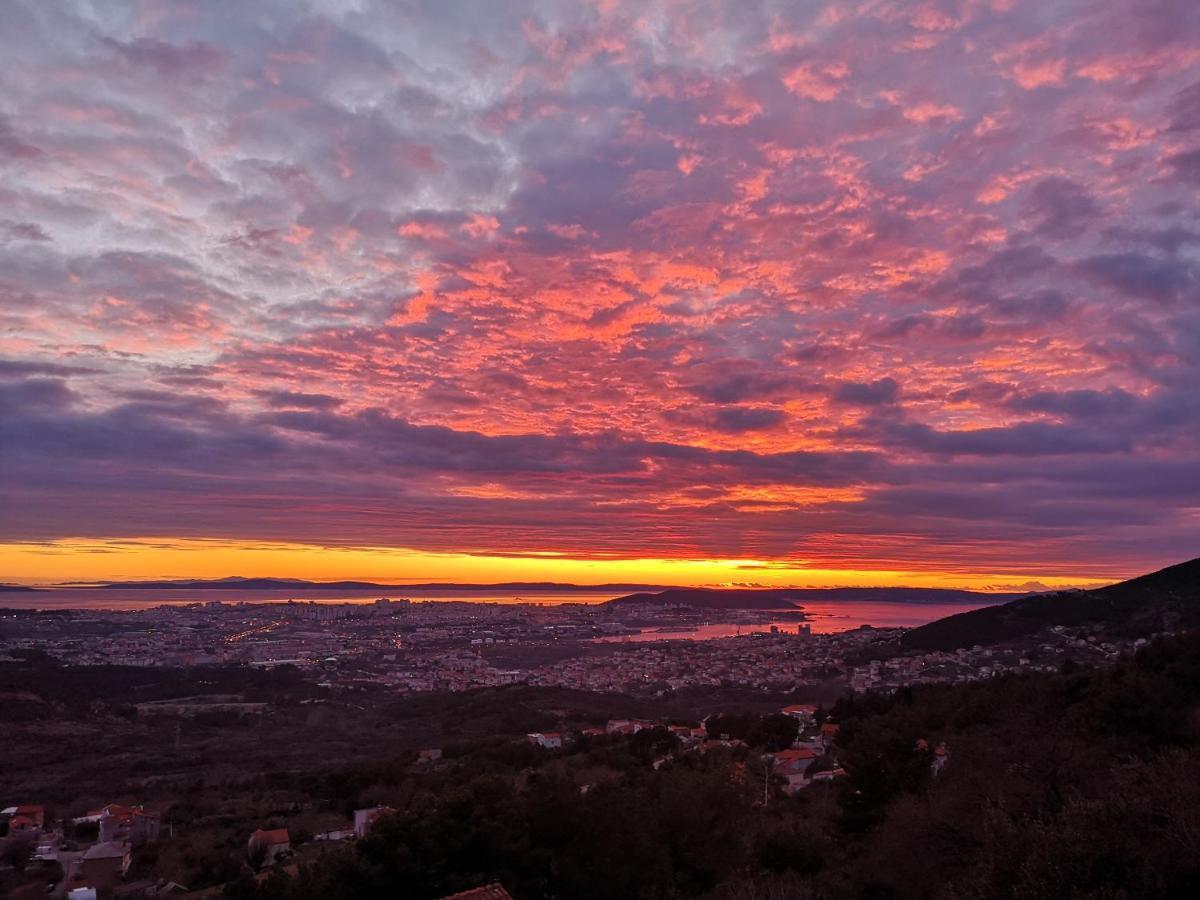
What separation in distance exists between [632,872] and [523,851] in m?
1.67

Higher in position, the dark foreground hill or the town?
the dark foreground hill

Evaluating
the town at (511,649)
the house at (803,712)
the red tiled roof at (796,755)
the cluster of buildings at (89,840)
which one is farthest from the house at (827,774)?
the cluster of buildings at (89,840)

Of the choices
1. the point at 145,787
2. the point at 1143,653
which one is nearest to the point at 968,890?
the point at 1143,653

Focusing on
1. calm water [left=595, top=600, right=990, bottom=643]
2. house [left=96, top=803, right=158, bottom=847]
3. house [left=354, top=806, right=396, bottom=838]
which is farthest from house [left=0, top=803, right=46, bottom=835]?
calm water [left=595, top=600, right=990, bottom=643]

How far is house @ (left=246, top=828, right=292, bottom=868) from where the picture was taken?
1762 cm

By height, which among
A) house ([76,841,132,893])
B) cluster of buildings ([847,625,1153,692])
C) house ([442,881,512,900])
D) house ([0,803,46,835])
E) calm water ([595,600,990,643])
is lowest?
calm water ([595,600,990,643])

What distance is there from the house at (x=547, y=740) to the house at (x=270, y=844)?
1111 centimetres

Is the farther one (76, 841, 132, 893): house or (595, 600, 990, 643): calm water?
(595, 600, 990, 643): calm water

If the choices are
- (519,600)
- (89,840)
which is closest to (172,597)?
(519,600)

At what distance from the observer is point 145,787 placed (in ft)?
87.9

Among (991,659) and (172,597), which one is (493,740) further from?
(172,597)

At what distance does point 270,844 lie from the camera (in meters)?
18.6

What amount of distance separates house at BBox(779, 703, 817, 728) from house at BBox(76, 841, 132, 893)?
23.1 m

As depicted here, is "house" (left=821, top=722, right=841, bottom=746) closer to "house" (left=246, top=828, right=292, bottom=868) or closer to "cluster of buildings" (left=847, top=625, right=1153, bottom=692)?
"cluster of buildings" (left=847, top=625, right=1153, bottom=692)
